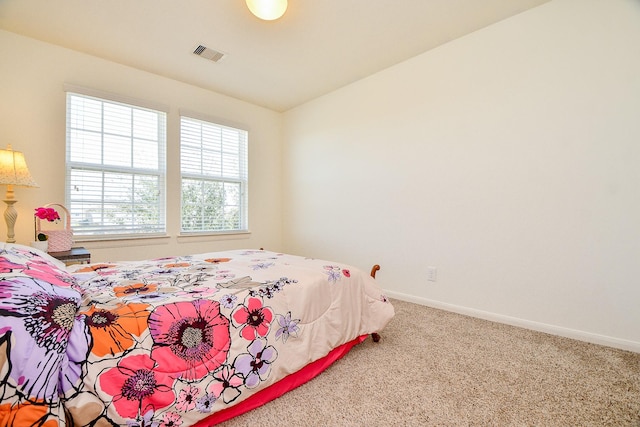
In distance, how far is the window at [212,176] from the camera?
3615 mm

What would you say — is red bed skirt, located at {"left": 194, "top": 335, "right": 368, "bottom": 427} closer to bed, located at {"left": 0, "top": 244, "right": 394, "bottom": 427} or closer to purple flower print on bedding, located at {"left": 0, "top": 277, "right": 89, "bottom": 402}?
bed, located at {"left": 0, "top": 244, "right": 394, "bottom": 427}

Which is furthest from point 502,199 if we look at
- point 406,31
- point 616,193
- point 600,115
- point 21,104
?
point 21,104

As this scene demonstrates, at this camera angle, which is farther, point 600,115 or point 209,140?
point 209,140

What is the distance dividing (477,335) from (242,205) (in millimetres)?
3258

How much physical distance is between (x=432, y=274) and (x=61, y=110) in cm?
399

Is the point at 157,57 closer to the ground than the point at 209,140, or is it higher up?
higher up

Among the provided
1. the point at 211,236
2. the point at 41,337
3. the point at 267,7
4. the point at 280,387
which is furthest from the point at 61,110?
the point at 280,387

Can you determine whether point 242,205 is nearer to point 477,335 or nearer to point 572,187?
point 477,335

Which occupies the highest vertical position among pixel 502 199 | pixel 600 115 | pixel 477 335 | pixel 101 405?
pixel 600 115

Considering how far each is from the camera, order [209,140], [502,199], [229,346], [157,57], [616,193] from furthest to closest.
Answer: [209,140] < [157,57] < [502,199] < [616,193] < [229,346]

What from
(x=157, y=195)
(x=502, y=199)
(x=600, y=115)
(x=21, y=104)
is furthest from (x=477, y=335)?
(x=21, y=104)

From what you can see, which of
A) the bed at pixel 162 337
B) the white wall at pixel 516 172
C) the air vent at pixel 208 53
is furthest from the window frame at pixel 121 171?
the white wall at pixel 516 172

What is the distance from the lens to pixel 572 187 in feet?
6.92

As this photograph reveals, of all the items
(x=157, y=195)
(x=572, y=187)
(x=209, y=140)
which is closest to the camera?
(x=572, y=187)
